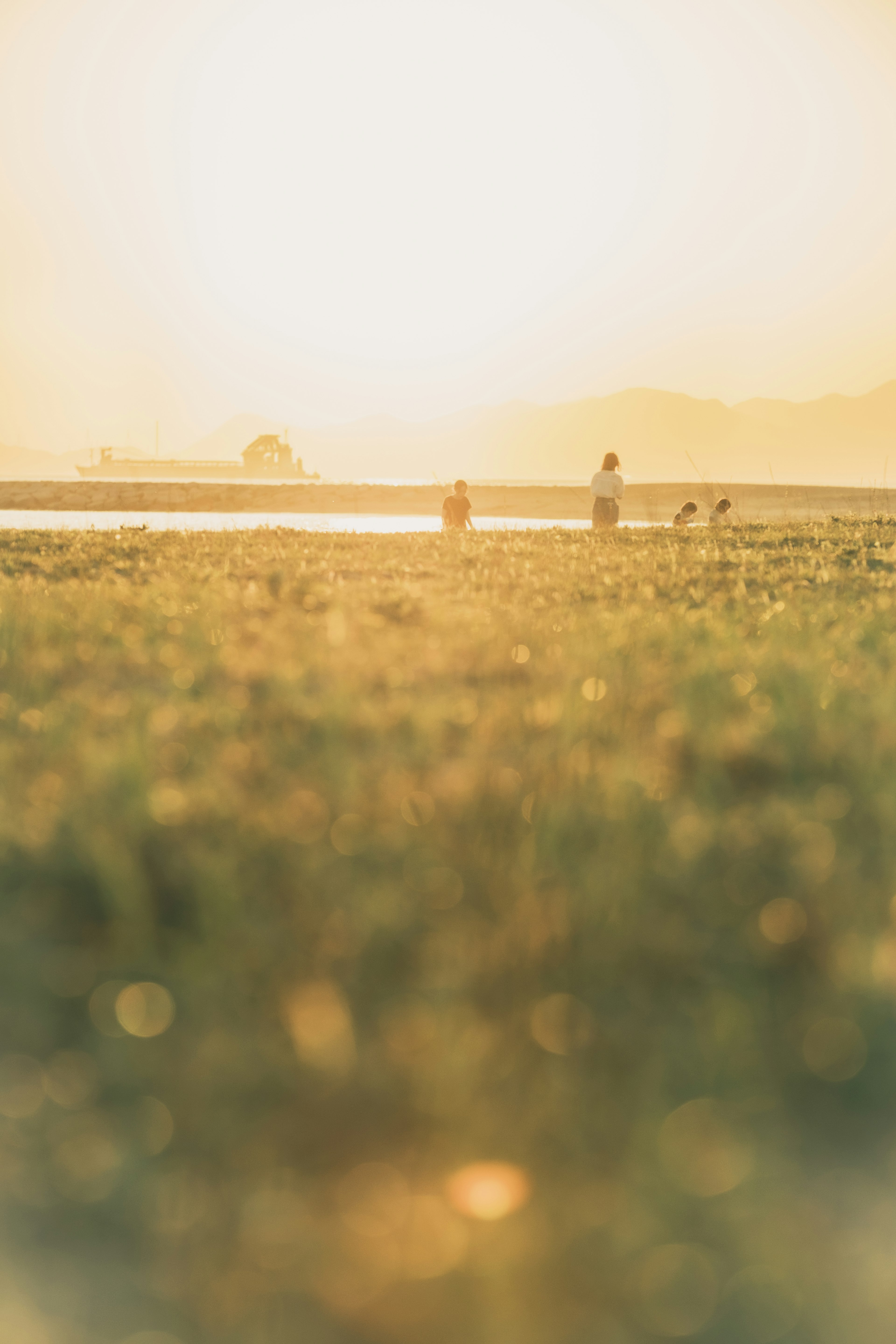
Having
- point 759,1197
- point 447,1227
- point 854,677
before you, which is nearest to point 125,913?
point 447,1227

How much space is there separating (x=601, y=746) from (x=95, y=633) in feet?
11.4

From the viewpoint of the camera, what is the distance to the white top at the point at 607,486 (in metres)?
17.5

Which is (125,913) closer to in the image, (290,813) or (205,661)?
(290,813)

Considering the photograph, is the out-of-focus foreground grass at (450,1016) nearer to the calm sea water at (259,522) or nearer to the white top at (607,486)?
the calm sea water at (259,522)

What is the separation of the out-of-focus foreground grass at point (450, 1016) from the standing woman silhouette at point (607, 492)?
551 inches

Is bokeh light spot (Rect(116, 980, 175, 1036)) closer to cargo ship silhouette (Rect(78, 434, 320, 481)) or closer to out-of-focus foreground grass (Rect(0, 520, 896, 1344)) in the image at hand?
out-of-focus foreground grass (Rect(0, 520, 896, 1344))

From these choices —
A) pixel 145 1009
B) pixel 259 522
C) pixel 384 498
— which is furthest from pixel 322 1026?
pixel 384 498

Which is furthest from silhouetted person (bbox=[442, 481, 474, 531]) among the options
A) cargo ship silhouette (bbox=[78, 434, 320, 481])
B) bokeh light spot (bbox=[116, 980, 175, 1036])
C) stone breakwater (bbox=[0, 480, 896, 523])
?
cargo ship silhouette (bbox=[78, 434, 320, 481])

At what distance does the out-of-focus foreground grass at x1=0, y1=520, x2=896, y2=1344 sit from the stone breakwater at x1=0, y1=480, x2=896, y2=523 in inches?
1409

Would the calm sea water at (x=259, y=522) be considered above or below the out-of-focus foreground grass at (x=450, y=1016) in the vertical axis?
above

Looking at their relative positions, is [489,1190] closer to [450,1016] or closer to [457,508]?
[450,1016]

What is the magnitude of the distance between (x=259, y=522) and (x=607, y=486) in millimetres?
12643

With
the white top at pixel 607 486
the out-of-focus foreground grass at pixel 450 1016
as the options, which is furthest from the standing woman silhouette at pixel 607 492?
the out-of-focus foreground grass at pixel 450 1016

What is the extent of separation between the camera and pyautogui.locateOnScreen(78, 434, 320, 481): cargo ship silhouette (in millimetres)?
131875
